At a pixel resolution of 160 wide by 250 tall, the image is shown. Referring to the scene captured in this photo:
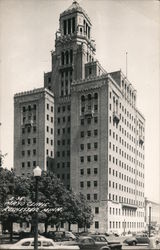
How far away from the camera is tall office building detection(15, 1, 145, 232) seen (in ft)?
189

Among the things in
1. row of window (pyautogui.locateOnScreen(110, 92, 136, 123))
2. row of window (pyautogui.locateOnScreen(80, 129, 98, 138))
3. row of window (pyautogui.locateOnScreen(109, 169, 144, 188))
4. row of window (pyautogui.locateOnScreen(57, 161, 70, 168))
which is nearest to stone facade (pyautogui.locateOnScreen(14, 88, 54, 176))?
row of window (pyautogui.locateOnScreen(57, 161, 70, 168))

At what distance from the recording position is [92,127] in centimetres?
5925

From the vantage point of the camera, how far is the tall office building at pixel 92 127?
57531mm

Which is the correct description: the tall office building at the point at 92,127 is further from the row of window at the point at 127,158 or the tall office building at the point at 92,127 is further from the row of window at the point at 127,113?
the row of window at the point at 127,158

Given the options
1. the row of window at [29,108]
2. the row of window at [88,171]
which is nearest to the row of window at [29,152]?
the row of window at [29,108]

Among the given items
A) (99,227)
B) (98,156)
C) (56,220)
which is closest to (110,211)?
(99,227)

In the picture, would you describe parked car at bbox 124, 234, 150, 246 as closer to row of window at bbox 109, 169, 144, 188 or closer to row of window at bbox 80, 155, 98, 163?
row of window at bbox 80, 155, 98, 163

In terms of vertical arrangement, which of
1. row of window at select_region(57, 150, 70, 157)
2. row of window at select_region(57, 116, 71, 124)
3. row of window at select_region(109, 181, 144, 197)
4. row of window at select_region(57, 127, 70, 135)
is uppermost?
row of window at select_region(57, 116, 71, 124)

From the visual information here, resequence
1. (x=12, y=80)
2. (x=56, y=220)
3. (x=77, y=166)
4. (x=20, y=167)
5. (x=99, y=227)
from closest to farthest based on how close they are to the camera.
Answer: (x=12, y=80) < (x=56, y=220) < (x=99, y=227) < (x=77, y=166) < (x=20, y=167)

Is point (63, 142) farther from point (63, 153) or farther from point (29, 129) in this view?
point (29, 129)

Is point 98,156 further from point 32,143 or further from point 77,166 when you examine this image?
point 32,143

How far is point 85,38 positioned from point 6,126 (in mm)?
48450

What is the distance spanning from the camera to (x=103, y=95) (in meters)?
58.0

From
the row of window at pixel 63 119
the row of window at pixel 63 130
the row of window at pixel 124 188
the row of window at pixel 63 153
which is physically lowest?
the row of window at pixel 124 188
